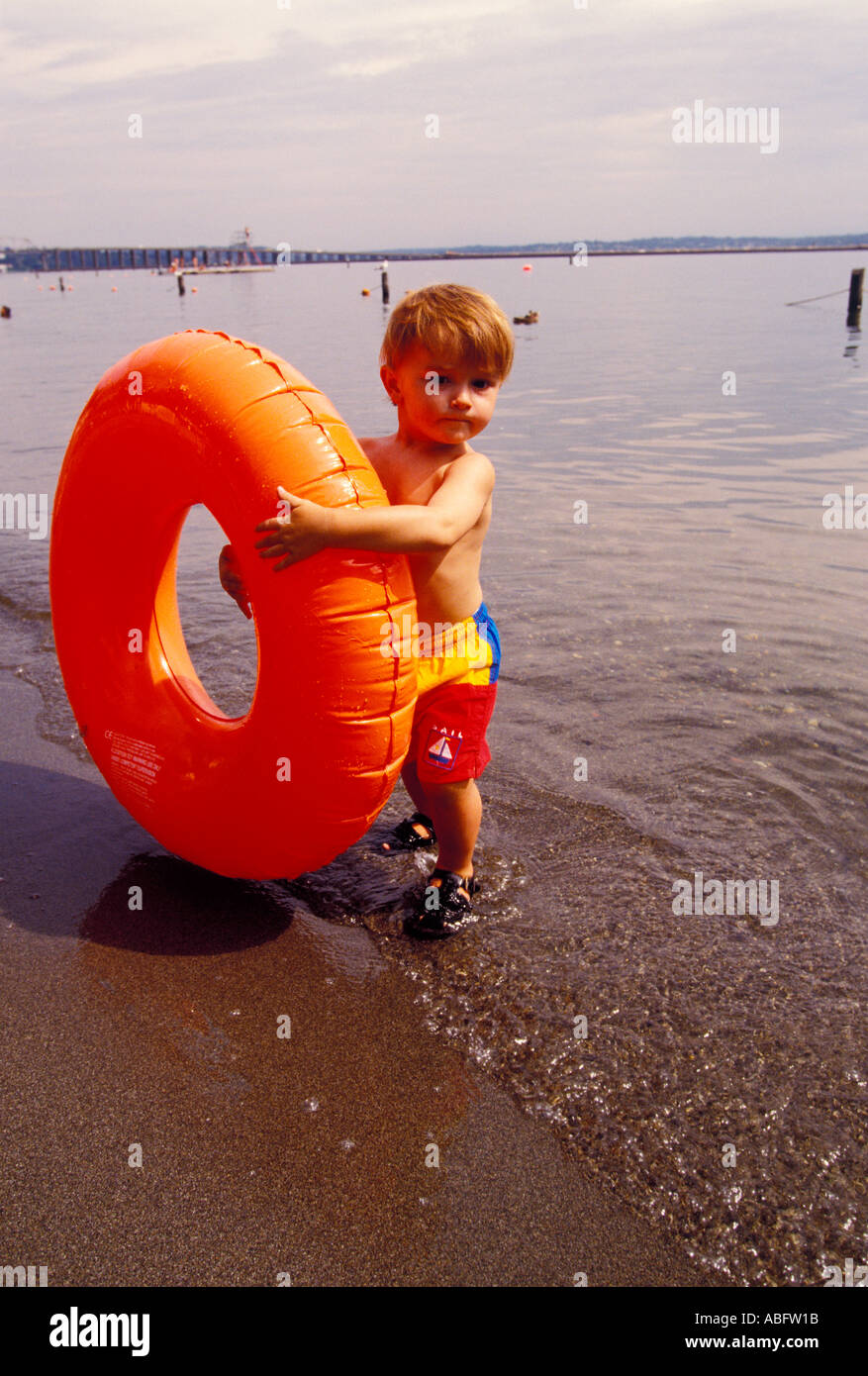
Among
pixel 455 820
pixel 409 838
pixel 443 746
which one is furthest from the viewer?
pixel 409 838

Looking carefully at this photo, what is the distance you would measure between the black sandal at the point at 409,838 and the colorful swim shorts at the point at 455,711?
2.17ft

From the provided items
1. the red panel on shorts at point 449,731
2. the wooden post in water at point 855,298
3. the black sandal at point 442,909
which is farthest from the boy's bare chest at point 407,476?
the wooden post in water at point 855,298

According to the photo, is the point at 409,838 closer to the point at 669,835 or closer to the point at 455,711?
the point at 455,711

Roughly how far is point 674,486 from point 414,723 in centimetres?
725

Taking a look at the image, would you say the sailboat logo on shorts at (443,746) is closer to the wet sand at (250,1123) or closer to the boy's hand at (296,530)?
the wet sand at (250,1123)

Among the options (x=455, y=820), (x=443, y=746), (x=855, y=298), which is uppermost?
(x=855, y=298)

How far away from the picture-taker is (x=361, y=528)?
2.53 m

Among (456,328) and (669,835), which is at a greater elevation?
(456,328)

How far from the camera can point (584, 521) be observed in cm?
850

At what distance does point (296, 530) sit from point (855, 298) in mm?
28869

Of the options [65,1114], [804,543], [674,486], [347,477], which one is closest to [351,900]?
[65,1114]

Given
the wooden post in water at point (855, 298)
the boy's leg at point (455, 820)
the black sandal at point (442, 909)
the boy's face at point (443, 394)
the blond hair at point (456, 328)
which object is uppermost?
the wooden post in water at point (855, 298)

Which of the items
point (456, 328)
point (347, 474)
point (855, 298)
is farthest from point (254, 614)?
point (855, 298)

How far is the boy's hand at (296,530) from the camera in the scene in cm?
249
